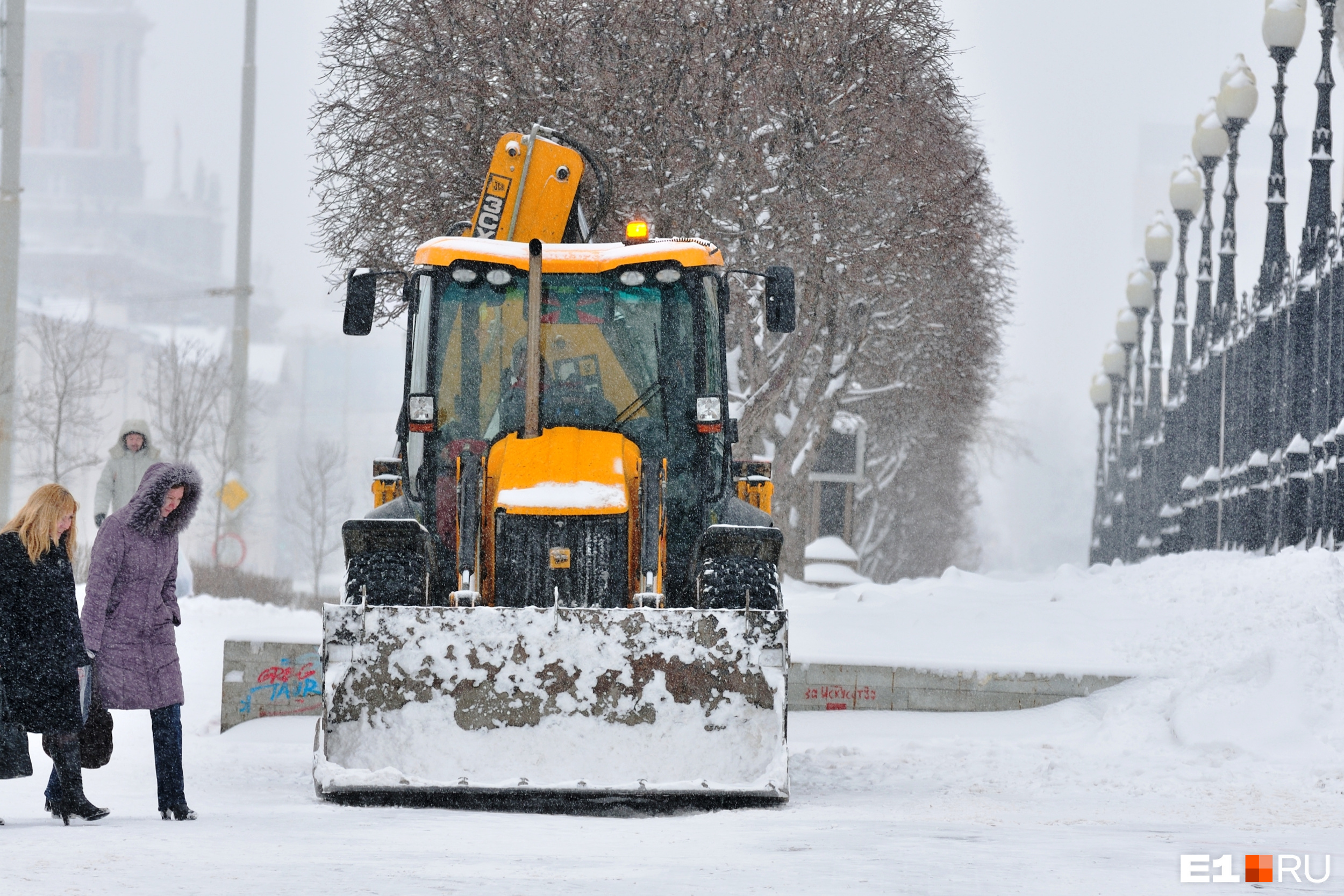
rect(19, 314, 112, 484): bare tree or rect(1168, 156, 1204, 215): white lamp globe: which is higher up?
rect(1168, 156, 1204, 215): white lamp globe

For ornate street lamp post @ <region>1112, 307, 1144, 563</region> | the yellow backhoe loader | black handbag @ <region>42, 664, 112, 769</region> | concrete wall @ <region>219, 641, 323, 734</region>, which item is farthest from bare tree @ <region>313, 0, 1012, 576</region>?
ornate street lamp post @ <region>1112, 307, 1144, 563</region>

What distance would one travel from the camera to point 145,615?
830 centimetres

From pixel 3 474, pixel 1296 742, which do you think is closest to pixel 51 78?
pixel 3 474

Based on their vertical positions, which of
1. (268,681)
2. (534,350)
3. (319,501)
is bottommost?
(319,501)

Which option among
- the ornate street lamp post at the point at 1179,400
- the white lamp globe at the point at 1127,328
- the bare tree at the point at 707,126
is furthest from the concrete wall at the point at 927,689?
the white lamp globe at the point at 1127,328

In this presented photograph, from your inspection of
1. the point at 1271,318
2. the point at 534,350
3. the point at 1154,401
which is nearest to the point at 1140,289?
the point at 1154,401

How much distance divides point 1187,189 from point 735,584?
82.6 ft

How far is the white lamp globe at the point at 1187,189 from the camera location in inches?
1283

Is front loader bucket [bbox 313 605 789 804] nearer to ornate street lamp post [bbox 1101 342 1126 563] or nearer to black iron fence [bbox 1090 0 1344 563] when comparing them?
black iron fence [bbox 1090 0 1344 563]

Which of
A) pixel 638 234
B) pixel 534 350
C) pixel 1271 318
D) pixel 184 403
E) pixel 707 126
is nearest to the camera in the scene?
pixel 534 350

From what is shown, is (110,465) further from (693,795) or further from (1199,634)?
(1199,634)

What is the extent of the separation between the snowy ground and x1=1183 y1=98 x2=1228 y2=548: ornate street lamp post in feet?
36.1

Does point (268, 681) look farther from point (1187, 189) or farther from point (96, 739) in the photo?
point (1187, 189)

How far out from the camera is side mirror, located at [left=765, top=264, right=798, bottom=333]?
1048 cm
